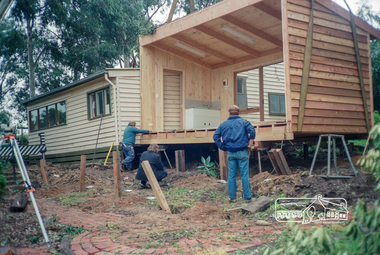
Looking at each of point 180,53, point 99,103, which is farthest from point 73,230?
point 99,103

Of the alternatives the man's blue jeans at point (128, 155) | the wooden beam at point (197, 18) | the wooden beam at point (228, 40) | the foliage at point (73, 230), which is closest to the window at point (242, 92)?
the wooden beam at point (228, 40)

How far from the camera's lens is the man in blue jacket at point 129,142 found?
41.8 feet

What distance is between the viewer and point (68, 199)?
27.9ft

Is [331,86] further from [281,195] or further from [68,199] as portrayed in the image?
[68,199]

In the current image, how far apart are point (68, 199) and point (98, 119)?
7147mm

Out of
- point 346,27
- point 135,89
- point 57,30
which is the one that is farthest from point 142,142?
point 57,30

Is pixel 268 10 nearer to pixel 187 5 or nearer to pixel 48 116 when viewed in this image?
pixel 48 116

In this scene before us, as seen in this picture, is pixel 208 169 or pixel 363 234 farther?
pixel 208 169

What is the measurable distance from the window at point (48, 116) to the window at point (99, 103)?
2.53 m

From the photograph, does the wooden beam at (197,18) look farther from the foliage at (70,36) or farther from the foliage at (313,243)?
the foliage at (70,36)

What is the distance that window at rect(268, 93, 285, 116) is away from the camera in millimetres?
16820

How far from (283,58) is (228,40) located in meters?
3.34

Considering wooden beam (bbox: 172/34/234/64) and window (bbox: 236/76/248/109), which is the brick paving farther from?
window (bbox: 236/76/248/109)

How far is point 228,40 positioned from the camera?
12836 mm
